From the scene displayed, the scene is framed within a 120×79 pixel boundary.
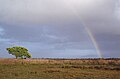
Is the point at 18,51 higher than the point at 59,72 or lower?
higher

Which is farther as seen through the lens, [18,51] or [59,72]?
[18,51]

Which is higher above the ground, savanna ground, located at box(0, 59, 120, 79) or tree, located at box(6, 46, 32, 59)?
tree, located at box(6, 46, 32, 59)

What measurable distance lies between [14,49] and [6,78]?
83.8 metres

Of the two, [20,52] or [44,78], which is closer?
[44,78]

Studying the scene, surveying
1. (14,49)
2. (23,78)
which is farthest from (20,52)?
(23,78)

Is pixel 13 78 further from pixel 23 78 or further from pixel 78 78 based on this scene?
pixel 78 78

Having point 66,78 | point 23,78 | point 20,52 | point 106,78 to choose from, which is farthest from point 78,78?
point 20,52

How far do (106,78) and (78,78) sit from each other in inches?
153

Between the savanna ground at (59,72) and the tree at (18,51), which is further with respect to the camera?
the tree at (18,51)

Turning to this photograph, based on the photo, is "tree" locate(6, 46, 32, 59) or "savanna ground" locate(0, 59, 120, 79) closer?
"savanna ground" locate(0, 59, 120, 79)

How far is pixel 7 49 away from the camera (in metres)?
119

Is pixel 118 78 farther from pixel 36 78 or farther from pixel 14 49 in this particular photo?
pixel 14 49

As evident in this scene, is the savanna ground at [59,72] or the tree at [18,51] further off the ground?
the tree at [18,51]

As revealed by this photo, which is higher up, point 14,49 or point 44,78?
point 14,49
